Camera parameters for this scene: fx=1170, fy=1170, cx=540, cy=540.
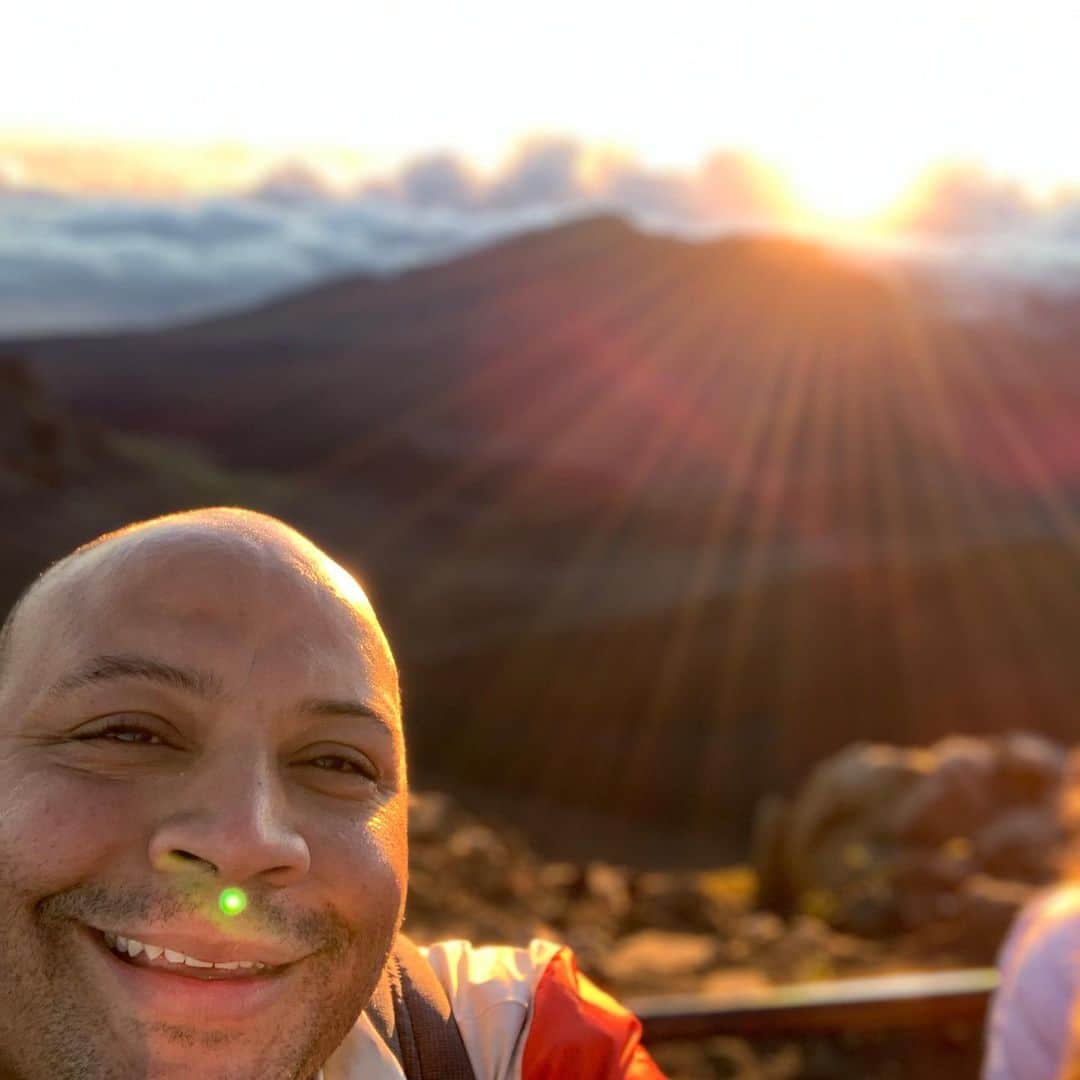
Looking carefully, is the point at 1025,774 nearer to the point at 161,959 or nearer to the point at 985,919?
the point at 985,919

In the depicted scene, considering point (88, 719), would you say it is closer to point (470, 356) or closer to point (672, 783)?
point (672, 783)

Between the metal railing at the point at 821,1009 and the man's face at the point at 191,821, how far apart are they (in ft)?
5.96

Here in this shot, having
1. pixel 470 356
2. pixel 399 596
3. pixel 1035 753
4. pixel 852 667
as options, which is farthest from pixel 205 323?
pixel 1035 753

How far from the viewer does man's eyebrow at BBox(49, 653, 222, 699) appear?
3.88ft

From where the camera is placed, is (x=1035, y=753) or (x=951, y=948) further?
(x=1035, y=753)

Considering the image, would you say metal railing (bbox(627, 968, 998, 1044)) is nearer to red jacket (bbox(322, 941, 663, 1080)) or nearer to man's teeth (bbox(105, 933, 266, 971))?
red jacket (bbox(322, 941, 663, 1080))

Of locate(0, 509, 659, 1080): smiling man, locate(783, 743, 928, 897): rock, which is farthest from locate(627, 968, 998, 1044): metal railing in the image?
locate(783, 743, 928, 897): rock

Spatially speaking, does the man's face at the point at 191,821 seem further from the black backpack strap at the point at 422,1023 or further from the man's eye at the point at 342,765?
the black backpack strap at the point at 422,1023

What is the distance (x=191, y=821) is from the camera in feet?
3.63

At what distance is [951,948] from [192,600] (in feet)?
19.1

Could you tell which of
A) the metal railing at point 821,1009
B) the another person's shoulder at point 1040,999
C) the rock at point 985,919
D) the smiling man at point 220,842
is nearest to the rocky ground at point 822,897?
the rock at point 985,919

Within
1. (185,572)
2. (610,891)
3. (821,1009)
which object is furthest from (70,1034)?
(610,891)

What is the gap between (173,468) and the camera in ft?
156

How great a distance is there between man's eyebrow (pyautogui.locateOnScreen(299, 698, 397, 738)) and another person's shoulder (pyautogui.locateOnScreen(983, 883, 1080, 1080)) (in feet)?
4.08
